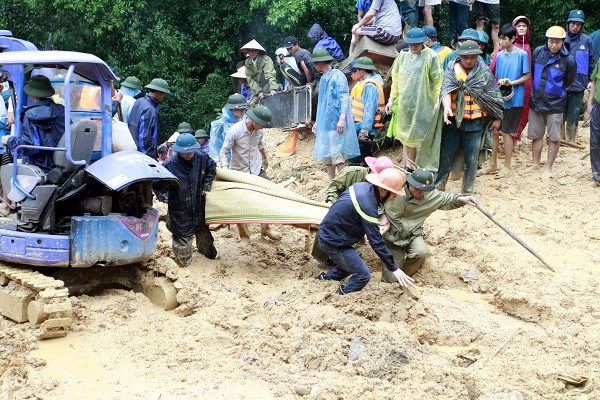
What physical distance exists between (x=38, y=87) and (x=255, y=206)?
266cm

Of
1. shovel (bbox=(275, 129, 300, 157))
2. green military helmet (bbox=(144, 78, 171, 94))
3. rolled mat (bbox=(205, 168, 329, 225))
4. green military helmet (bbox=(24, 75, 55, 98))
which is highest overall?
green military helmet (bbox=(24, 75, 55, 98))

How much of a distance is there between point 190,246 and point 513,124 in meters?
4.84

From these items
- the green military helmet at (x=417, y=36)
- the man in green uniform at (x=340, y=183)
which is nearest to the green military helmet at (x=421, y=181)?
the man in green uniform at (x=340, y=183)

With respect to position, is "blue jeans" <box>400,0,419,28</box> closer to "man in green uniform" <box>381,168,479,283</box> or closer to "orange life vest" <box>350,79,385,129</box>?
"orange life vest" <box>350,79,385,129</box>

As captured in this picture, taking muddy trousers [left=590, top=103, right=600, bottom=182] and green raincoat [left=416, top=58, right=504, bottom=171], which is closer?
green raincoat [left=416, top=58, right=504, bottom=171]

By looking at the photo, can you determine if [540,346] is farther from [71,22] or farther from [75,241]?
[71,22]

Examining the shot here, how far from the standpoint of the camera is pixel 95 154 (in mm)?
9156

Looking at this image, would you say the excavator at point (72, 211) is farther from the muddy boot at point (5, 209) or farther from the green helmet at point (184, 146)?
the green helmet at point (184, 146)

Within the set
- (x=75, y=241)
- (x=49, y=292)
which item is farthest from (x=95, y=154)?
(x=49, y=292)

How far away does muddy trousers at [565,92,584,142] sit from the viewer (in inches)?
510

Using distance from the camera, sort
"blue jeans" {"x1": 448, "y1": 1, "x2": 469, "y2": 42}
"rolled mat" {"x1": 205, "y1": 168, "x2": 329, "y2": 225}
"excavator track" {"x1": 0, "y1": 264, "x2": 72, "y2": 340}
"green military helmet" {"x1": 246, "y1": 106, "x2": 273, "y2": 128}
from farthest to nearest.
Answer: "blue jeans" {"x1": 448, "y1": 1, "x2": 469, "y2": 42}, "green military helmet" {"x1": 246, "y1": 106, "x2": 273, "y2": 128}, "rolled mat" {"x1": 205, "y1": 168, "x2": 329, "y2": 225}, "excavator track" {"x1": 0, "y1": 264, "x2": 72, "y2": 340}

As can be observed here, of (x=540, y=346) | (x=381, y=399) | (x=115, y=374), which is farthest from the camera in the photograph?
(x=540, y=346)

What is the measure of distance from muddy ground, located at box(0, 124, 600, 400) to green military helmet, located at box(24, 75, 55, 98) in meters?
1.92

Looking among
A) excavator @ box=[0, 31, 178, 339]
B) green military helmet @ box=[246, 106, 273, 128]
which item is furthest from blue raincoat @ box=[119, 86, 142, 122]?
excavator @ box=[0, 31, 178, 339]
